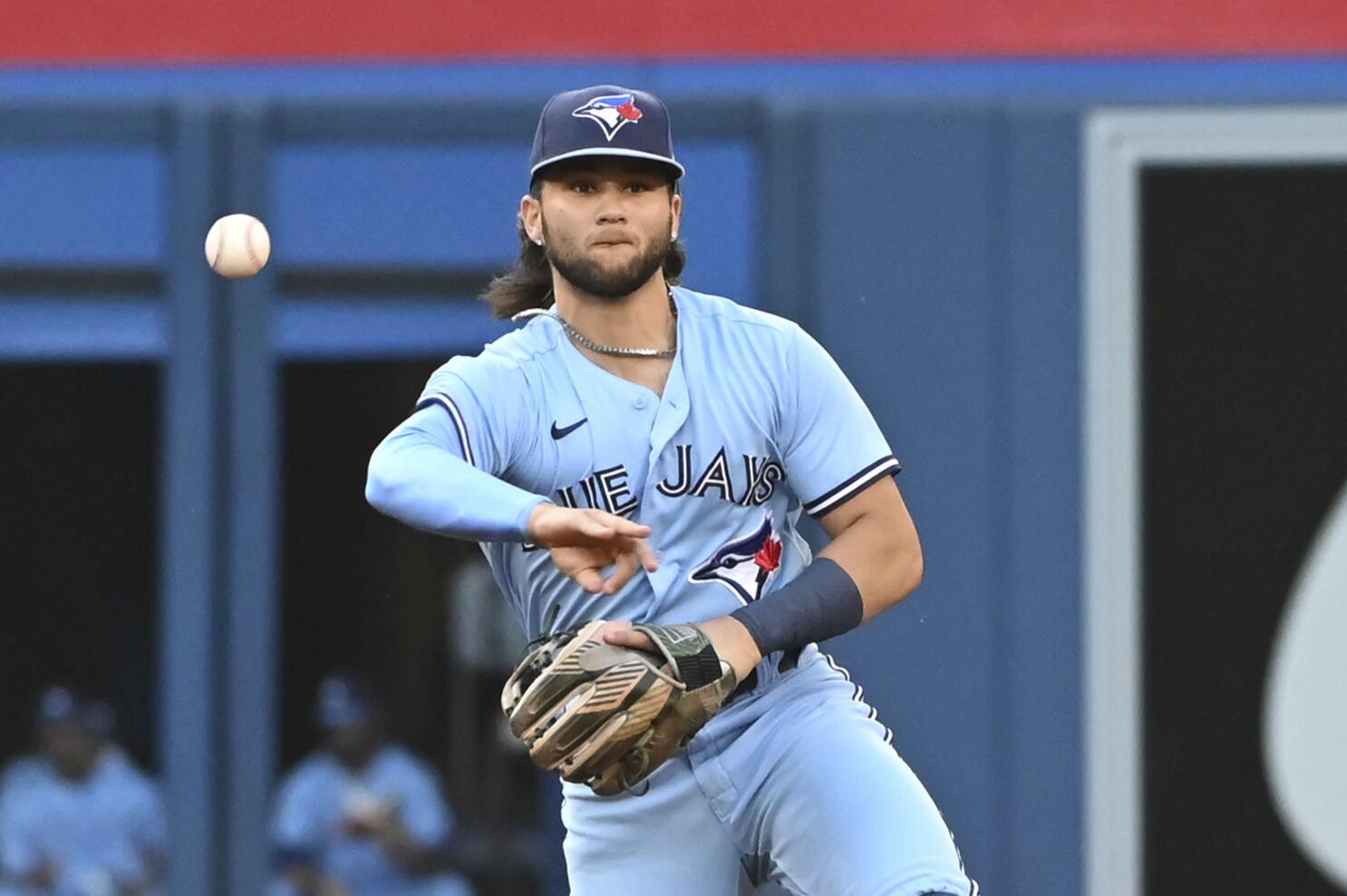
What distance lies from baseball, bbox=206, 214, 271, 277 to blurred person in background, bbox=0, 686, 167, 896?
3.39ft

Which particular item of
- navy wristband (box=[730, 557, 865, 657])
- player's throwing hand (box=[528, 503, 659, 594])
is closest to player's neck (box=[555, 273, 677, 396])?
navy wristband (box=[730, 557, 865, 657])

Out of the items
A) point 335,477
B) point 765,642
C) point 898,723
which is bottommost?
point 898,723

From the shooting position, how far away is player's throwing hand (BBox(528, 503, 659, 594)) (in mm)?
2271

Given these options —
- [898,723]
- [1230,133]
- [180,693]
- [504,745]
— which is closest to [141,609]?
[180,693]

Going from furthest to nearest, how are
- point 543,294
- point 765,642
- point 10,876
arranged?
point 10,876 < point 543,294 < point 765,642

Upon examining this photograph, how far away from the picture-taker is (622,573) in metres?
2.34

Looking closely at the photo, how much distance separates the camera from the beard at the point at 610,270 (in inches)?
105

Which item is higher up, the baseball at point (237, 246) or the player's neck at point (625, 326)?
the baseball at point (237, 246)

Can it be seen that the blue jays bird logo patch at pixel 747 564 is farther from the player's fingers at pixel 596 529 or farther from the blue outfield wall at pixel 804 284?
the blue outfield wall at pixel 804 284

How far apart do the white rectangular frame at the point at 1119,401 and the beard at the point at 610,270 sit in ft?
6.59

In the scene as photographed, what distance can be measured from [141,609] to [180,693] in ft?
0.66

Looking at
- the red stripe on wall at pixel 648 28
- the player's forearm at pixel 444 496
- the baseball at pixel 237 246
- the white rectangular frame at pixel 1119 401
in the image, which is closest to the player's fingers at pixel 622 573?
the player's forearm at pixel 444 496

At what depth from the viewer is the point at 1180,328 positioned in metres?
4.46

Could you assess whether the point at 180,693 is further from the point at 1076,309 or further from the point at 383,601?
the point at 1076,309
